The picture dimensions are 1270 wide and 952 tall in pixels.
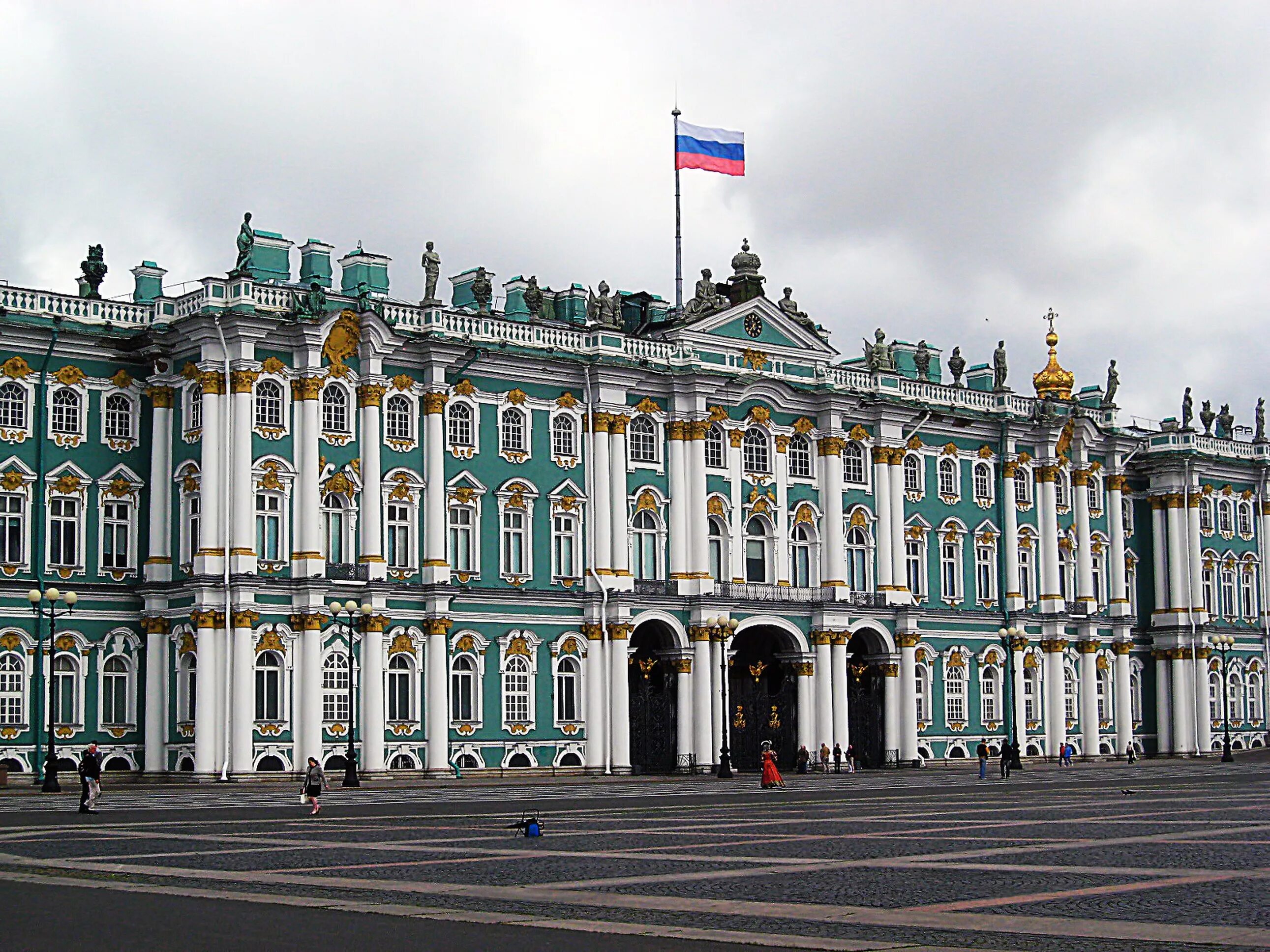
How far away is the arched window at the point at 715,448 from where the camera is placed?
73.2 m

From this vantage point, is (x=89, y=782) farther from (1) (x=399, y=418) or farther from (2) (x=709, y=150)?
(2) (x=709, y=150)

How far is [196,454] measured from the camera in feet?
202

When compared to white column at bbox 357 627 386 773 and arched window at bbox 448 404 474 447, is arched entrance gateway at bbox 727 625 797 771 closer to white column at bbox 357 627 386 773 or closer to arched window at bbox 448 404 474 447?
arched window at bbox 448 404 474 447

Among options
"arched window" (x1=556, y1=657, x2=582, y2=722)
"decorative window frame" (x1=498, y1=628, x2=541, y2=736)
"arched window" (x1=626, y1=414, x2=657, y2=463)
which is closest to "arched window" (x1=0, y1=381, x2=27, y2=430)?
"decorative window frame" (x1=498, y1=628, x2=541, y2=736)

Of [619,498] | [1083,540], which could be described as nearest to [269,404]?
[619,498]

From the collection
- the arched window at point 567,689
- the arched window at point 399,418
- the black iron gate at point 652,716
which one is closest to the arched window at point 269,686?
the arched window at point 399,418

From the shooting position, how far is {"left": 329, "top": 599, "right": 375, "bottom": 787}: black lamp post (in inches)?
2186

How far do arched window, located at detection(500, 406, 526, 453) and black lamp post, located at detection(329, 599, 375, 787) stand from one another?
8.80 meters

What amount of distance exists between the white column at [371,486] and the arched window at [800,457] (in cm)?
1930

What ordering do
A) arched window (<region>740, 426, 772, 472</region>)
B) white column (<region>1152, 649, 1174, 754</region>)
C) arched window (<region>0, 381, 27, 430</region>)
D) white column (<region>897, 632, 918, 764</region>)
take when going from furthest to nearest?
white column (<region>1152, 649, 1174, 754</region>) < white column (<region>897, 632, 918, 764</region>) < arched window (<region>740, 426, 772, 472</region>) < arched window (<region>0, 381, 27, 430</region>)

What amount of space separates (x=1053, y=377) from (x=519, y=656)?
3948cm

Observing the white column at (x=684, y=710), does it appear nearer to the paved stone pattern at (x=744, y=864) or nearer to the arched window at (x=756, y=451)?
the arched window at (x=756, y=451)

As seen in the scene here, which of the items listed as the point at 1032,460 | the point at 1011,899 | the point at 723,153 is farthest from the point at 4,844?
the point at 1032,460

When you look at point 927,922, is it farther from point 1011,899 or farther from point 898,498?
point 898,498
